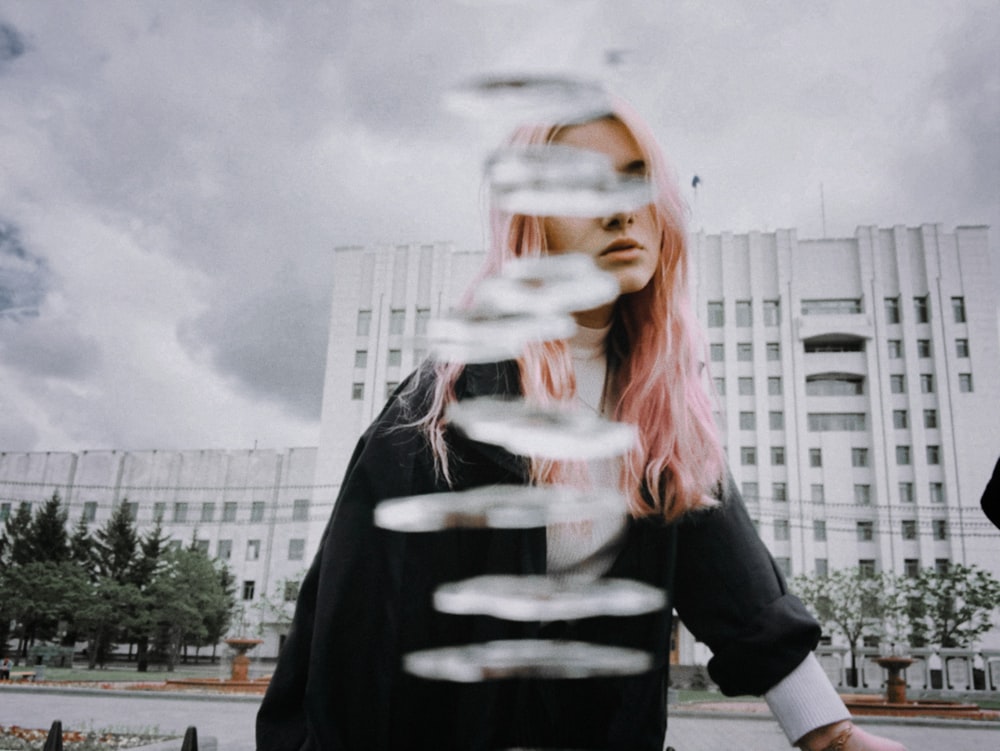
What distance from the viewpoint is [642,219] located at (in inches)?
23.9

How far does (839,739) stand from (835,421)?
2288 cm

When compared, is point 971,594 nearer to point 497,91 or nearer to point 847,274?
point 847,274

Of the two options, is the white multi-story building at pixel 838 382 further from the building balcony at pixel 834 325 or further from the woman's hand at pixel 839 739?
the woman's hand at pixel 839 739

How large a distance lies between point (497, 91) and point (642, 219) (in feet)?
0.54

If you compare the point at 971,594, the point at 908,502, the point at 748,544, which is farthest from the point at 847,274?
the point at 748,544

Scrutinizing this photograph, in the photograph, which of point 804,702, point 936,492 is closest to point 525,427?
point 804,702

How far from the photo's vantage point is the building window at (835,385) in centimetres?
2181

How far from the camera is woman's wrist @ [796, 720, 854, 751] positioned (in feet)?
1.87

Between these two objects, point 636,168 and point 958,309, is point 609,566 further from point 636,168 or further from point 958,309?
point 958,309

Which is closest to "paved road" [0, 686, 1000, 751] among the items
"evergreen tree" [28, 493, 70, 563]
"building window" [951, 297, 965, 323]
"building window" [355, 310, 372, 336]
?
"evergreen tree" [28, 493, 70, 563]

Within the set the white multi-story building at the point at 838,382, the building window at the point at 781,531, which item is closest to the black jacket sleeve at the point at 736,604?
the white multi-story building at the point at 838,382

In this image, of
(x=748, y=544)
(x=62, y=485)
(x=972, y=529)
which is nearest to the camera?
(x=748, y=544)

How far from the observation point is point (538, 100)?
63 centimetres

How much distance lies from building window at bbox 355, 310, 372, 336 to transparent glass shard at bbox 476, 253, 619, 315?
22664 millimetres
